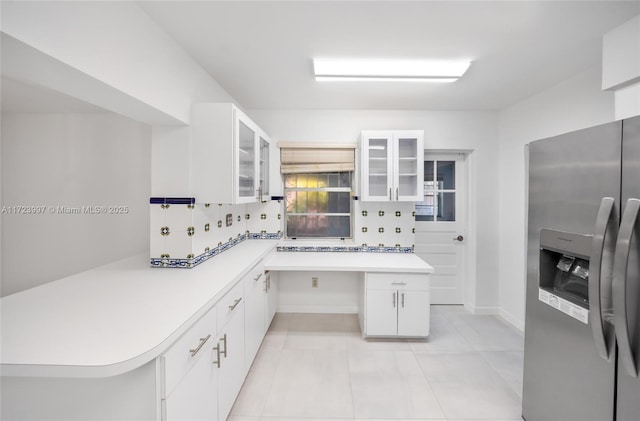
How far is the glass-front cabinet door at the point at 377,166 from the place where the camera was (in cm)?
310

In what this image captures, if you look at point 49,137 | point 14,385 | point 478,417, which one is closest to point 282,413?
point 478,417

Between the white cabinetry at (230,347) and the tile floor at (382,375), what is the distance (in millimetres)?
208

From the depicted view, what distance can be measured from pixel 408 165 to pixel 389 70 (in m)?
1.16

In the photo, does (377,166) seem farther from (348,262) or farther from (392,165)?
(348,262)

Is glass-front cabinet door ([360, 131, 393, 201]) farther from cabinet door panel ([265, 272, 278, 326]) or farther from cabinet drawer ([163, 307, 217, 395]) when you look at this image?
cabinet drawer ([163, 307, 217, 395])

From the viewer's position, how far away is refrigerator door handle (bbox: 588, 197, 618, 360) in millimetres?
1188

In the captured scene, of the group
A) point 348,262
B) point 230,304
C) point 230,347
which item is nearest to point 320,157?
point 348,262

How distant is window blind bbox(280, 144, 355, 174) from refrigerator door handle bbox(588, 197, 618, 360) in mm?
2399

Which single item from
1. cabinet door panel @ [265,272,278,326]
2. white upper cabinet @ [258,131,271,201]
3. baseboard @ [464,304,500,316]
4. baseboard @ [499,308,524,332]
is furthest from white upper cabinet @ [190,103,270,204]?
baseboard @ [499,308,524,332]

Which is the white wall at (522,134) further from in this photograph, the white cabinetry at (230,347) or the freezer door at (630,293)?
the white cabinetry at (230,347)

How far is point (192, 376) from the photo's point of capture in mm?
1284

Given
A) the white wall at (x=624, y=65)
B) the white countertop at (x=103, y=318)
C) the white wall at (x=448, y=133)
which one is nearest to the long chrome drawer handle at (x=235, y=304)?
the white countertop at (x=103, y=318)

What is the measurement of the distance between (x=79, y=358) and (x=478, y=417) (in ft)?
7.20

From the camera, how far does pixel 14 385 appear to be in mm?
1026
